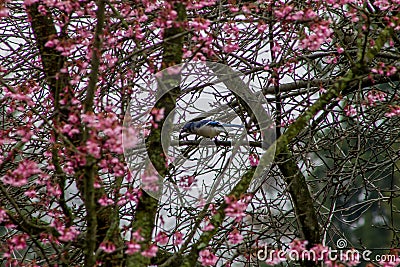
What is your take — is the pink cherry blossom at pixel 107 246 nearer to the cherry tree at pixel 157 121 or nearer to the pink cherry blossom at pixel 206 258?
the cherry tree at pixel 157 121

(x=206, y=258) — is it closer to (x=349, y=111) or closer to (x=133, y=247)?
(x=133, y=247)

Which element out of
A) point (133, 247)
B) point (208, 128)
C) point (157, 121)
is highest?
point (208, 128)

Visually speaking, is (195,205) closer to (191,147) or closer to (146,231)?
(191,147)

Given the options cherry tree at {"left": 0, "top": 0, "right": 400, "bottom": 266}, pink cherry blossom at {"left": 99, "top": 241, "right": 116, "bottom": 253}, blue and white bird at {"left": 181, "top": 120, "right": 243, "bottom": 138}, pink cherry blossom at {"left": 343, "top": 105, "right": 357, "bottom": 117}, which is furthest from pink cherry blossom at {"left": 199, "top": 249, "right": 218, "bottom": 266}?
pink cherry blossom at {"left": 343, "top": 105, "right": 357, "bottom": 117}

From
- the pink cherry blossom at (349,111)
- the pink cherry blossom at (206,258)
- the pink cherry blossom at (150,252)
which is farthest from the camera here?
the pink cherry blossom at (349,111)

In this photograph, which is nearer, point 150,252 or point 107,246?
point 107,246

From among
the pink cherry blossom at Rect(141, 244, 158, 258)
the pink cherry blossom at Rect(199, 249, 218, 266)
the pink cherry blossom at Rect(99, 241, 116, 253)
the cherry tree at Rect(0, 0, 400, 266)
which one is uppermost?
the cherry tree at Rect(0, 0, 400, 266)

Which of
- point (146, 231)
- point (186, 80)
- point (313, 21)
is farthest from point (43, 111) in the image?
point (313, 21)

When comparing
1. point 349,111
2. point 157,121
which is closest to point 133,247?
point 157,121

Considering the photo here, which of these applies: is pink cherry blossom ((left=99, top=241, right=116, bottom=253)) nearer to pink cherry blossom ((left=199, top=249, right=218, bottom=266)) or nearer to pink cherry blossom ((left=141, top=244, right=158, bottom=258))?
pink cherry blossom ((left=141, top=244, right=158, bottom=258))

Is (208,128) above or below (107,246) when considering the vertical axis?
above

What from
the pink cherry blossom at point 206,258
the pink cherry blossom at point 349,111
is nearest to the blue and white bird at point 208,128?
the pink cherry blossom at point 349,111

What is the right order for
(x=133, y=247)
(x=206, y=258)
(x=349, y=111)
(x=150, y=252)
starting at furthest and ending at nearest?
(x=349, y=111)
(x=206, y=258)
(x=150, y=252)
(x=133, y=247)

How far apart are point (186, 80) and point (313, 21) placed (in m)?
1.81
